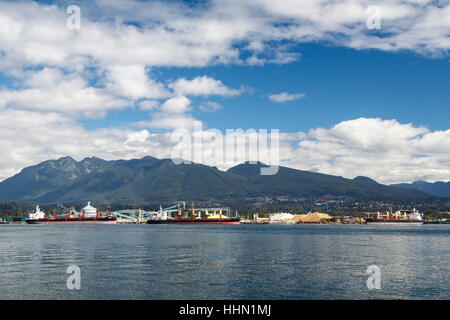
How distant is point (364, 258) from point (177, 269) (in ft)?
89.7

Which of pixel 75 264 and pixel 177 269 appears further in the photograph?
pixel 75 264
